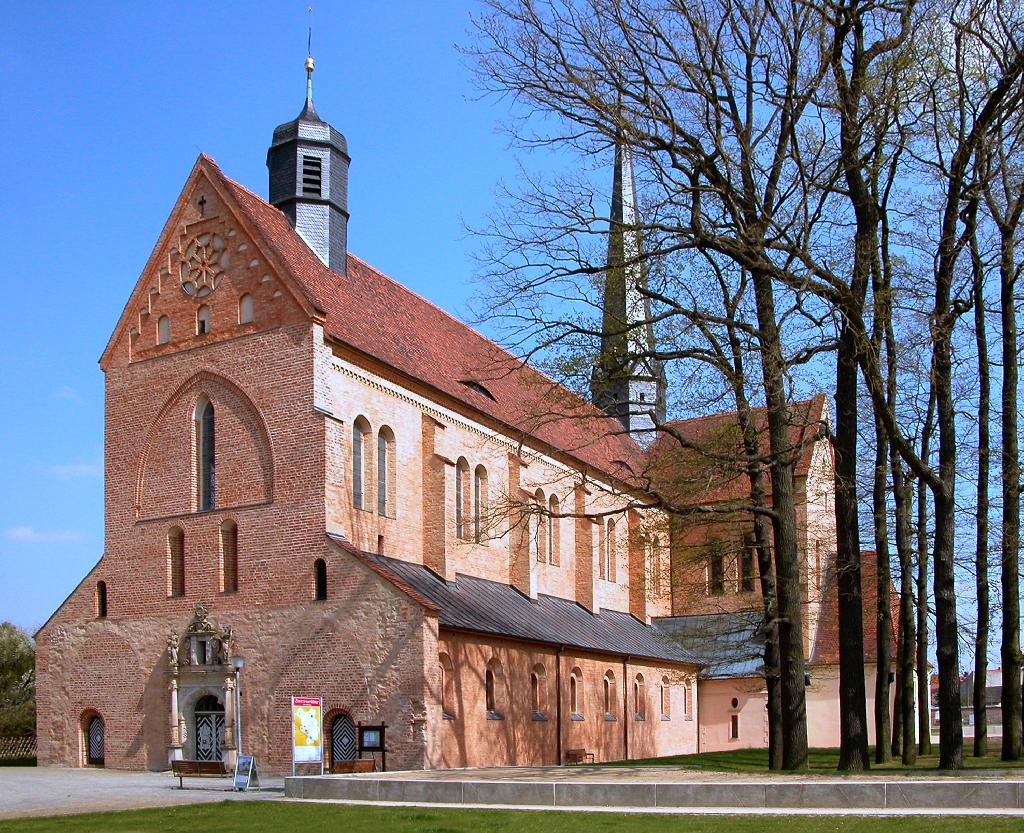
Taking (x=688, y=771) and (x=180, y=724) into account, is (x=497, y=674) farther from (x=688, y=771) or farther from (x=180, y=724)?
(x=688, y=771)

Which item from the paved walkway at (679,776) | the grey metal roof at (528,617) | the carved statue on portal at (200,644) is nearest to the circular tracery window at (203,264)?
the carved statue on portal at (200,644)

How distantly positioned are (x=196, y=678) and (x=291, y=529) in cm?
450

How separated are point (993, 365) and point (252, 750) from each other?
61.9 feet

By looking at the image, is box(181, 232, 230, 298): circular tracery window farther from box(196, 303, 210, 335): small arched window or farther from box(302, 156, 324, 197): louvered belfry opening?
box(302, 156, 324, 197): louvered belfry opening

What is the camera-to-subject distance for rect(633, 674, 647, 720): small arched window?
42.5 meters

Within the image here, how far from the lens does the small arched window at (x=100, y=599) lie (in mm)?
31984

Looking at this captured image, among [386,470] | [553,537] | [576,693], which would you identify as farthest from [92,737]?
[553,537]

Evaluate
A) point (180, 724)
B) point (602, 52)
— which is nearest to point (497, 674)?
point (180, 724)

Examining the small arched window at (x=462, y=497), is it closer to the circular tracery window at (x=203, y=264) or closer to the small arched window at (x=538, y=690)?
the small arched window at (x=538, y=690)

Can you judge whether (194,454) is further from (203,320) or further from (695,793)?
(695,793)

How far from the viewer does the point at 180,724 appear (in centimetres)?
2944

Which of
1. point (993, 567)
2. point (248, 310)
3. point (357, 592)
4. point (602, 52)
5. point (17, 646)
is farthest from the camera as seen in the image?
point (17, 646)

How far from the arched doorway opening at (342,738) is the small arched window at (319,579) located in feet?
9.15

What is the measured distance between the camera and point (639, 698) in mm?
42938
